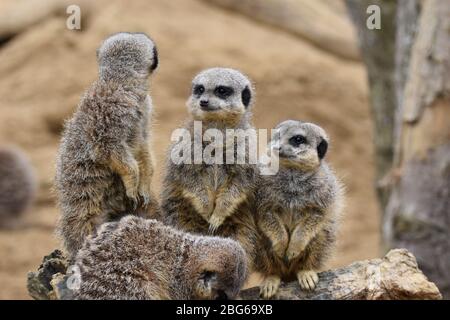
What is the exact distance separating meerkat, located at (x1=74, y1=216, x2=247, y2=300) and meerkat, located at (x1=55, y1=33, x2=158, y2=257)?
1.08ft

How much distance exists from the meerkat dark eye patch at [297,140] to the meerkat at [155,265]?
86 centimetres

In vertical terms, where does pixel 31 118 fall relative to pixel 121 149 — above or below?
above

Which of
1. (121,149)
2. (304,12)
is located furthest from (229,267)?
(304,12)

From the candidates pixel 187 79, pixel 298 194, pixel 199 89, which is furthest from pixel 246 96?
pixel 187 79

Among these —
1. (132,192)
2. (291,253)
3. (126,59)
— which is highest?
(126,59)

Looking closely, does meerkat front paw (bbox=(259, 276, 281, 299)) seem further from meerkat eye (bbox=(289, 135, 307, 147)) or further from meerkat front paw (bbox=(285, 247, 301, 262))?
meerkat eye (bbox=(289, 135, 307, 147))

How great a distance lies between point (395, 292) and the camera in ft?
15.0

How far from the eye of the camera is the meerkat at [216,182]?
4668 millimetres

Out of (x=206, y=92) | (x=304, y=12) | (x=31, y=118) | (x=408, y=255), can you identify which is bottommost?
(x=408, y=255)

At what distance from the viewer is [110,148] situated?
14.8 feet

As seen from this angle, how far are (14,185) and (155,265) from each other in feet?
29.8

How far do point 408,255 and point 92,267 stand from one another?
1792mm

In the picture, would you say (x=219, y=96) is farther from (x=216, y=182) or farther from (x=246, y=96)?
(x=216, y=182)
